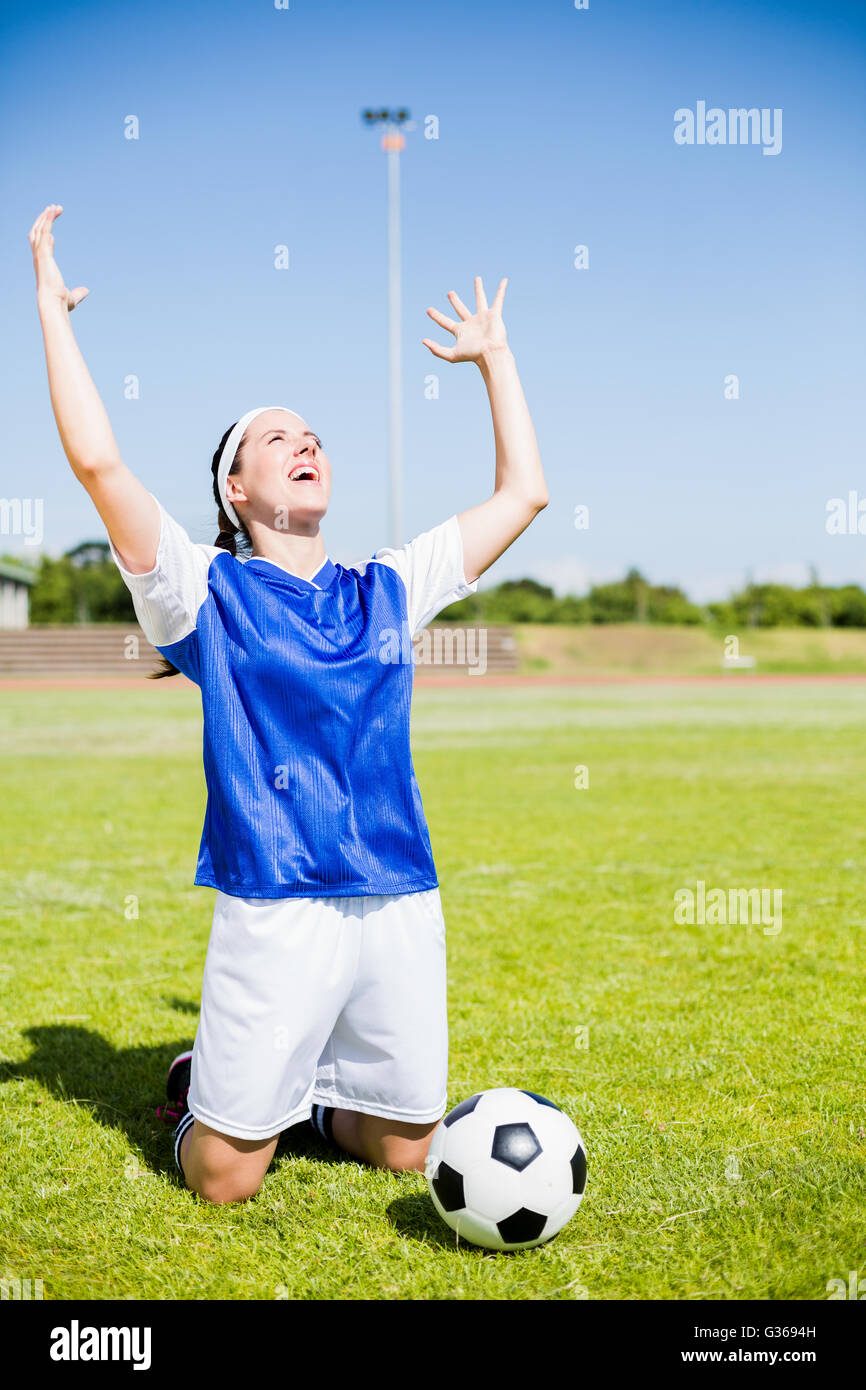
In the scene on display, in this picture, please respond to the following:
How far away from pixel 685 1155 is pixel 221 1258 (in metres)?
1.44

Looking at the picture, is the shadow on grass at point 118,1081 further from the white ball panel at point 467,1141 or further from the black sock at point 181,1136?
the white ball panel at point 467,1141

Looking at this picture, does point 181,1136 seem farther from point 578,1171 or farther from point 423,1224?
point 578,1171

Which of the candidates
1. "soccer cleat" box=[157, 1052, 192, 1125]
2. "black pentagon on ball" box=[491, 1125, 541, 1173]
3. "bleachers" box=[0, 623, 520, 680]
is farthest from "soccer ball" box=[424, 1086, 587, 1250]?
"bleachers" box=[0, 623, 520, 680]

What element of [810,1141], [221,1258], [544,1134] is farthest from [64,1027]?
[810,1141]

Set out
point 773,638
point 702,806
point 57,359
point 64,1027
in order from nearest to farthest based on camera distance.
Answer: point 57,359 → point 64,1027 → point 702,806 → point 773,638

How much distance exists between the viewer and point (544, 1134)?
302 cm

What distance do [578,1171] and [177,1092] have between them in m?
1.50

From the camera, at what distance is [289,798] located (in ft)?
10.2

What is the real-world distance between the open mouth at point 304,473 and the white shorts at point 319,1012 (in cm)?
117

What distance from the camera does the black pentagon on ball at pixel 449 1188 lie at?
2.91m
